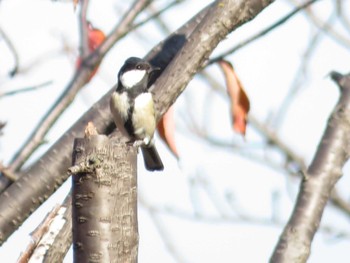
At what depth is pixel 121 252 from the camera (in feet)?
5.83

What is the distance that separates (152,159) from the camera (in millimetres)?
3717

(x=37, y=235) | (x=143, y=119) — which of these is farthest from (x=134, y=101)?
(x=37, y=235)

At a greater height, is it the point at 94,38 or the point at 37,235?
the point at 94,38

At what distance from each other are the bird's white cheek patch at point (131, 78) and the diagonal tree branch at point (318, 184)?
0.63m

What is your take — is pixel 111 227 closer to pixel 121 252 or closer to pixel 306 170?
pixel 121 252

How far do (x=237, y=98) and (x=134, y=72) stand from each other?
17.4 inches

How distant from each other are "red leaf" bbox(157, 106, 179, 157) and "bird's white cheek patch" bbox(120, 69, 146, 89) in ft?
0.81

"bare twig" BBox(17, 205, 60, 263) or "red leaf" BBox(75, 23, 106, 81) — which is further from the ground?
"red leaf" BBox(75, 23, 106, 81)

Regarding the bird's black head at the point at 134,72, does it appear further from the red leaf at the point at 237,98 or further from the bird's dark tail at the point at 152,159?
the bird's dark tail at the point at 152,159

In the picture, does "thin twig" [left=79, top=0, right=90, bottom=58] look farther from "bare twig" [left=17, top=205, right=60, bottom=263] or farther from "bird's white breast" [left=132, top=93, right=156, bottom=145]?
"bare twig" [left=17, top=205, right=60, bottom=263]

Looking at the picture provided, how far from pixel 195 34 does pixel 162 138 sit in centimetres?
50

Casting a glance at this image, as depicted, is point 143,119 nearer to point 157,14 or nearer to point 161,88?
point 157,14

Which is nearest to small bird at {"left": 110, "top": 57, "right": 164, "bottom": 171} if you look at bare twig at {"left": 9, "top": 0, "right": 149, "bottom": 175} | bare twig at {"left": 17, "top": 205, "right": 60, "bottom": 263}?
bare twig at {"left": 9, "top": 0, "right": 149, "bottom": 175}

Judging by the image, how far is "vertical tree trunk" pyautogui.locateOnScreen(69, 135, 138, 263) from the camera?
176 cm
